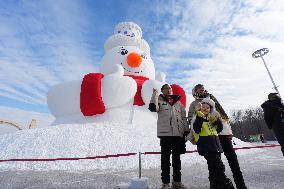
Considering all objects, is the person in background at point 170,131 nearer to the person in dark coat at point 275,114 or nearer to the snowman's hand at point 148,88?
the person in dark coat at point 275,114

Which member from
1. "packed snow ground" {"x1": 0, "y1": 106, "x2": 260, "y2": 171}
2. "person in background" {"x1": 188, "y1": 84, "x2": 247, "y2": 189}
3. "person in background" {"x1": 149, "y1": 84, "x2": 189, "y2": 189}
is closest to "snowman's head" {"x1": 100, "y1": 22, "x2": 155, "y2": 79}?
"packed snow ground" {"x1": 0, "y1": 106, "x2": 260, "y2": 171}

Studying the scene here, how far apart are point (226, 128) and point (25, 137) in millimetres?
8848

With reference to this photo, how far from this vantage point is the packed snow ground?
297 inches

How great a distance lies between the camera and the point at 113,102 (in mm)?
12117

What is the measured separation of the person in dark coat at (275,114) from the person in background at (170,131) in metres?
Answer: 1.69

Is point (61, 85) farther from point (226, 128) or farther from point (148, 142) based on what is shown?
point (226, 128)

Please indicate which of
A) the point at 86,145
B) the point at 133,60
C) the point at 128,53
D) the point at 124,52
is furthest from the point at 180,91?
the point at 86,145

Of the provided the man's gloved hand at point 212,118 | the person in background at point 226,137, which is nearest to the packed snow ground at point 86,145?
the person in background at point 226,137

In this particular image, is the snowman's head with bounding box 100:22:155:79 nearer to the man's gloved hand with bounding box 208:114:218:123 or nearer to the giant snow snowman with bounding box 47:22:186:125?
the giant snow snowman with bounding box 47:22:186:125

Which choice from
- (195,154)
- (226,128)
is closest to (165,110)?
(226,128)

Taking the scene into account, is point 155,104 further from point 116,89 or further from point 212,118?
point 116,89

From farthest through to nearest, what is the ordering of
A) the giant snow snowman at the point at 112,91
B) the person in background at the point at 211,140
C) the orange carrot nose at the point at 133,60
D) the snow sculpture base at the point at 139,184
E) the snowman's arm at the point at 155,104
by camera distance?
1. the orange carrot nose at the point at 133,60
2. the giant snow snowman at the point at 112,91
3. the snowman's arm at the point at 155,104
4. the snow sculpture base at the point at 139,184
5. the person in background at the point at 211,140

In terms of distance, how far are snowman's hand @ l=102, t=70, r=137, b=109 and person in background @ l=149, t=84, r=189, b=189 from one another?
805cm

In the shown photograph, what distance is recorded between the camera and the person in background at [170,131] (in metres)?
3.75
